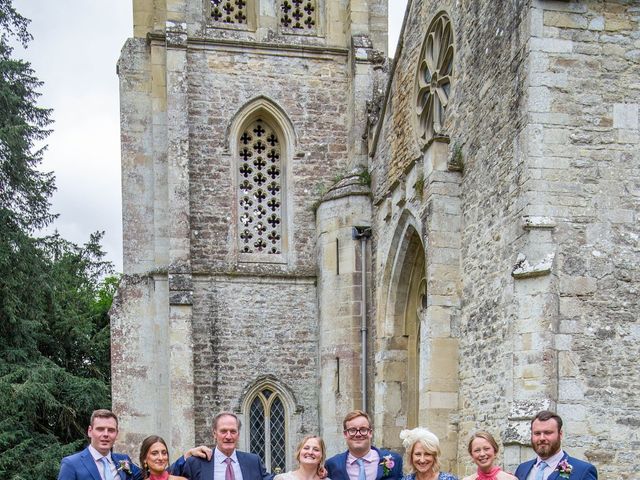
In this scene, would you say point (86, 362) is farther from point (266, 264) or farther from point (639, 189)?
point (639, 189)

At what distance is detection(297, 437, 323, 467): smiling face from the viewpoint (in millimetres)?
7183

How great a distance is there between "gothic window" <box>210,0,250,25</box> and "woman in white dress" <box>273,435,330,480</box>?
47.5 ft

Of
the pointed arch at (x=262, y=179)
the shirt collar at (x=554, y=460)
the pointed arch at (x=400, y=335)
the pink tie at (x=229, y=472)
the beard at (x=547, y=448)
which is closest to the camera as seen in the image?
the beard at (x=547, y=448)

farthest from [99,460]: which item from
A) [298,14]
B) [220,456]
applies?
[298,14]

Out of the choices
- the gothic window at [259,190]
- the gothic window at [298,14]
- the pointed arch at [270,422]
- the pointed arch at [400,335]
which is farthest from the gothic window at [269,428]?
the gothic window at [298,14]

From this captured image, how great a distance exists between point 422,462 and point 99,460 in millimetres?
2173

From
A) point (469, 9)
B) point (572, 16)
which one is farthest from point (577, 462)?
point (469, 9)

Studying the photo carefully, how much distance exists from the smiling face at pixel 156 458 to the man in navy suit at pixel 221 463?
45 cm

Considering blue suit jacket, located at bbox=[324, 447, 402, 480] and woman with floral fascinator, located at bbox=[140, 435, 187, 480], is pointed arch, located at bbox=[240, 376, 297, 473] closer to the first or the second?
blue suit jacket, located at bbox=[324, 447, 402, 480]

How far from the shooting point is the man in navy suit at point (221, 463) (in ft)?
24.3

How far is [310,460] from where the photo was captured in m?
7.18

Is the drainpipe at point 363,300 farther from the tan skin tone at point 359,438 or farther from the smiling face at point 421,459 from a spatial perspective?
the smiling face at point 421,459

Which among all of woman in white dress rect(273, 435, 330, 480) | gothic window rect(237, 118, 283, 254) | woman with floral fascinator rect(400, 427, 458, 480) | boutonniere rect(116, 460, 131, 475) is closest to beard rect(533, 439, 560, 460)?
woman with floral fascinator rect(400, 427, 458, 480)

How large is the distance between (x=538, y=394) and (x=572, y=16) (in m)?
4.13
